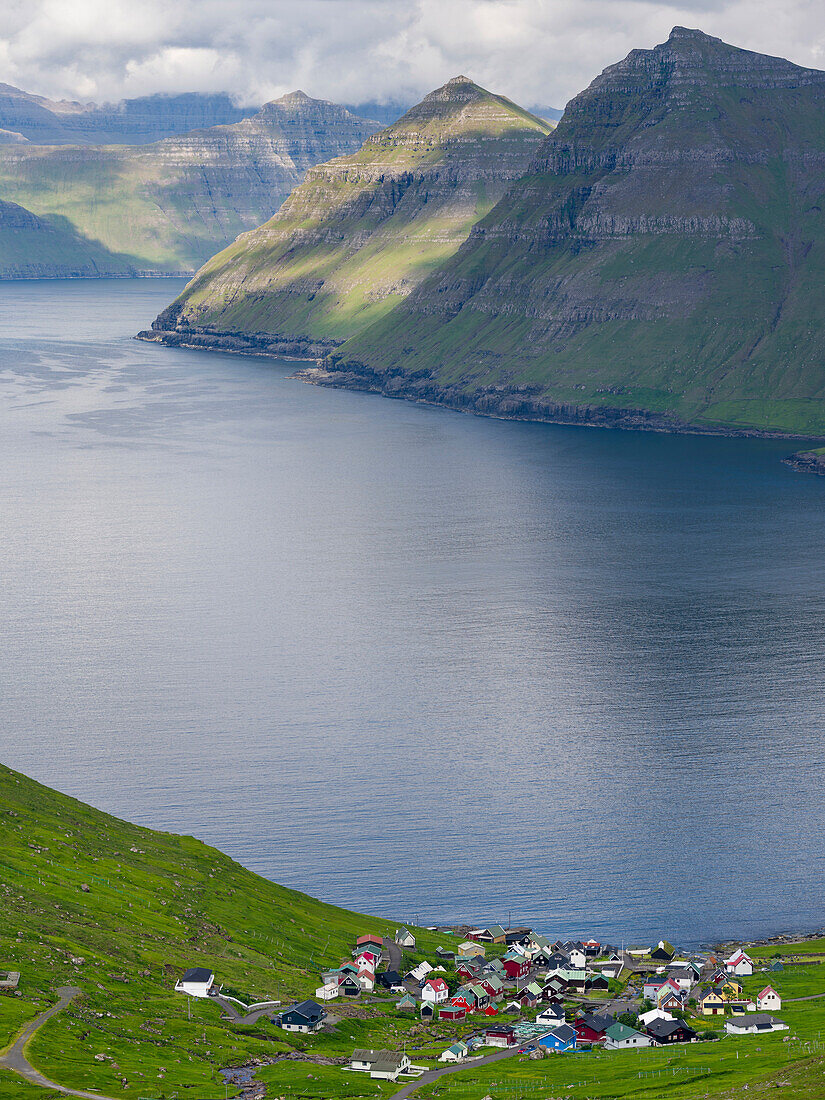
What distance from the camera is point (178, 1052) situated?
93438mm

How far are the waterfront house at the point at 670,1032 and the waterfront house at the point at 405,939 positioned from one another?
74.1ft

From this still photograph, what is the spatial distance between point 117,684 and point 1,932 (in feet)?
309

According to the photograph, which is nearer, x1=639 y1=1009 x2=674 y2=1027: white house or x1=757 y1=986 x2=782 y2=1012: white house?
x1=639 y1=1009 x2=674 y2=1027: white house

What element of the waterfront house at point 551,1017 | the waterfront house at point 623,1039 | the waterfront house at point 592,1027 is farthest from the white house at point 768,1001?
the waterfront house at point 551,1017

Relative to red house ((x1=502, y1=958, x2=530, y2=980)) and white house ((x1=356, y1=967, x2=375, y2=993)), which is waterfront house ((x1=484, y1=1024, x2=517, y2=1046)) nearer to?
white house ((x1=356, y1=967, x2=375, y2=993))

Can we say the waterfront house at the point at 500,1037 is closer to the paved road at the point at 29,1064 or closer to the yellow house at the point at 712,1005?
the yellow house at the point at 712,1005

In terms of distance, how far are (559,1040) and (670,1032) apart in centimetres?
902

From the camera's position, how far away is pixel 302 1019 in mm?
103938

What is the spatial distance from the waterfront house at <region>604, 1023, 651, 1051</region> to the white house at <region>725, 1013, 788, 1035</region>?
6634 millimetres

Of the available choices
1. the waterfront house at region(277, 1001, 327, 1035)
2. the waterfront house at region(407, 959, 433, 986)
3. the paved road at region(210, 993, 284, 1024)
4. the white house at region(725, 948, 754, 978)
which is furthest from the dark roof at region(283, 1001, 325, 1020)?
the white house at region(725, 948, 754, 978)

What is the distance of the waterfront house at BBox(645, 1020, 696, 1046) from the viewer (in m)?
110

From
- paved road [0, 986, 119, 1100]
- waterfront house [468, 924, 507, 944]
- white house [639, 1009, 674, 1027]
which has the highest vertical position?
paved road [0, 986, 119, 1100]

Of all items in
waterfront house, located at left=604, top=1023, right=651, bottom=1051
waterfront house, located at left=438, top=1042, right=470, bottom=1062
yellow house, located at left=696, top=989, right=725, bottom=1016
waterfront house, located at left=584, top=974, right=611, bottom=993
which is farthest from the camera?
waterfront house, located at left=584, top=974, right=611, bottom=993

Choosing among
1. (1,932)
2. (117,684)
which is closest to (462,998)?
(1,932)
